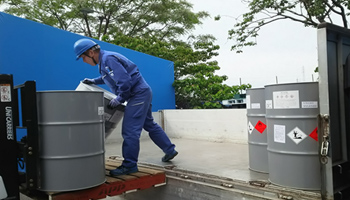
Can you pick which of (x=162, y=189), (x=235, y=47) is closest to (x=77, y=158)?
(x=162, y=189)

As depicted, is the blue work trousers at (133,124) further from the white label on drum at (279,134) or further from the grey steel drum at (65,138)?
the white label on drum at (279,134)

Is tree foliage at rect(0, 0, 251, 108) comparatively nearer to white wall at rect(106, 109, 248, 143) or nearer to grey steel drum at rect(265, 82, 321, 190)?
white wall at rect(106, 109, 248, 143)


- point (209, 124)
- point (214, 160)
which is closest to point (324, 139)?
point (214, 160)

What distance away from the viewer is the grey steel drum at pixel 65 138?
2.55 meters

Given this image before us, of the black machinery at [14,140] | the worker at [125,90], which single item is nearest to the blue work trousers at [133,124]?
the worker at [125,90]

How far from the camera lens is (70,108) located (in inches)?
101

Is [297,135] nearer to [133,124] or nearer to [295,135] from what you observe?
[295,135]

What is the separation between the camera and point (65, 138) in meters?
2.57

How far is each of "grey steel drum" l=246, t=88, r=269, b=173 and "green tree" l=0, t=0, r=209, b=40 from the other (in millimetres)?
15408

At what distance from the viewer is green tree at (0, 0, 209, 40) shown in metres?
17.8

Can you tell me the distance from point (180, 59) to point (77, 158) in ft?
38.8

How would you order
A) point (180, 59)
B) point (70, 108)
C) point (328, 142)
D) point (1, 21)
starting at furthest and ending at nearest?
1. point (180, 59)
2. point (1, 21)
3. point (70, 108)
4. point (328, 142)

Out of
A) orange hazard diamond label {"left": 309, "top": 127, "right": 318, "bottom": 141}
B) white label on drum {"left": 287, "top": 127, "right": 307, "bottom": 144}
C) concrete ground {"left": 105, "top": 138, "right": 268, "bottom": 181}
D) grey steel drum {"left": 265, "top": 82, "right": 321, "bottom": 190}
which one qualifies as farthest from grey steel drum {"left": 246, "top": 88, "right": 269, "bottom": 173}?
orange hazard diamond label {"left": 309, "top": 127, "right": 318, "bottom": 141}

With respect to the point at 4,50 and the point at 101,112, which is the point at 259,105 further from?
the point at 4,50
